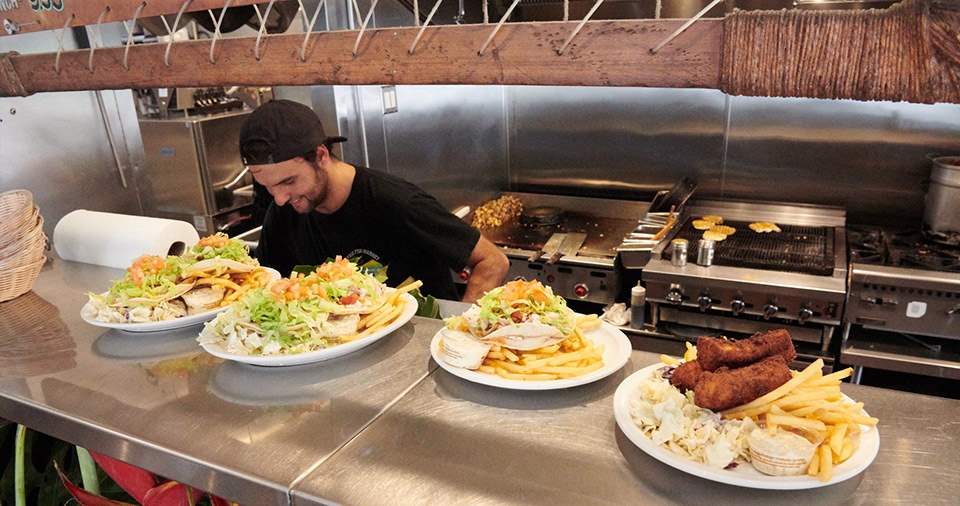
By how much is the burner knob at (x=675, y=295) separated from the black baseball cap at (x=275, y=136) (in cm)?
183

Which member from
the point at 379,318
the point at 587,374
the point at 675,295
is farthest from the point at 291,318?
the point at 675,295

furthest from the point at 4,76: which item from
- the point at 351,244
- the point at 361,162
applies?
the point at 361,162

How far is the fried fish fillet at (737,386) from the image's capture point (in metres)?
1.09

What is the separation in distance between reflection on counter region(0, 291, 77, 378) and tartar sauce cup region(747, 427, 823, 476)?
1.52m

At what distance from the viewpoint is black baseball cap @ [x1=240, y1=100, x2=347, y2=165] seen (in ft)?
7.91

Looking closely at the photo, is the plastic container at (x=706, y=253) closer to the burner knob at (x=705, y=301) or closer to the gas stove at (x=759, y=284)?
the gas stove at (x=759, y=284)

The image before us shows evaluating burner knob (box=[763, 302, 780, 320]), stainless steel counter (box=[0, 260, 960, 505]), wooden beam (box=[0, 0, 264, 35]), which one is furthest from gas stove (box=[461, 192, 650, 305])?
wooden beam (box=[0, 0, 264, 35])

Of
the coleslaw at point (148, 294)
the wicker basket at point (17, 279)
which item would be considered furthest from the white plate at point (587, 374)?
the wicker basket at point (17, 279)

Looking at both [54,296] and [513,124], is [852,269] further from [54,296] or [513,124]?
[54,296]

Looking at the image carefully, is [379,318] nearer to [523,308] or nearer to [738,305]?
[523,308]

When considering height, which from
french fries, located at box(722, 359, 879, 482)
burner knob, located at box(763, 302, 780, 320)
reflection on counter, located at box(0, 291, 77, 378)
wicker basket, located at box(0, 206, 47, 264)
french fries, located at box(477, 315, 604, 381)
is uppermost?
wicker basket, located at box(0, 206, 47, 264)

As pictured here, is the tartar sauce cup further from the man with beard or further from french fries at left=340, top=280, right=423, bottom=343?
the man with beard

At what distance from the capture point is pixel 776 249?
3422mm

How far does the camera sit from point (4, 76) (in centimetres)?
178
